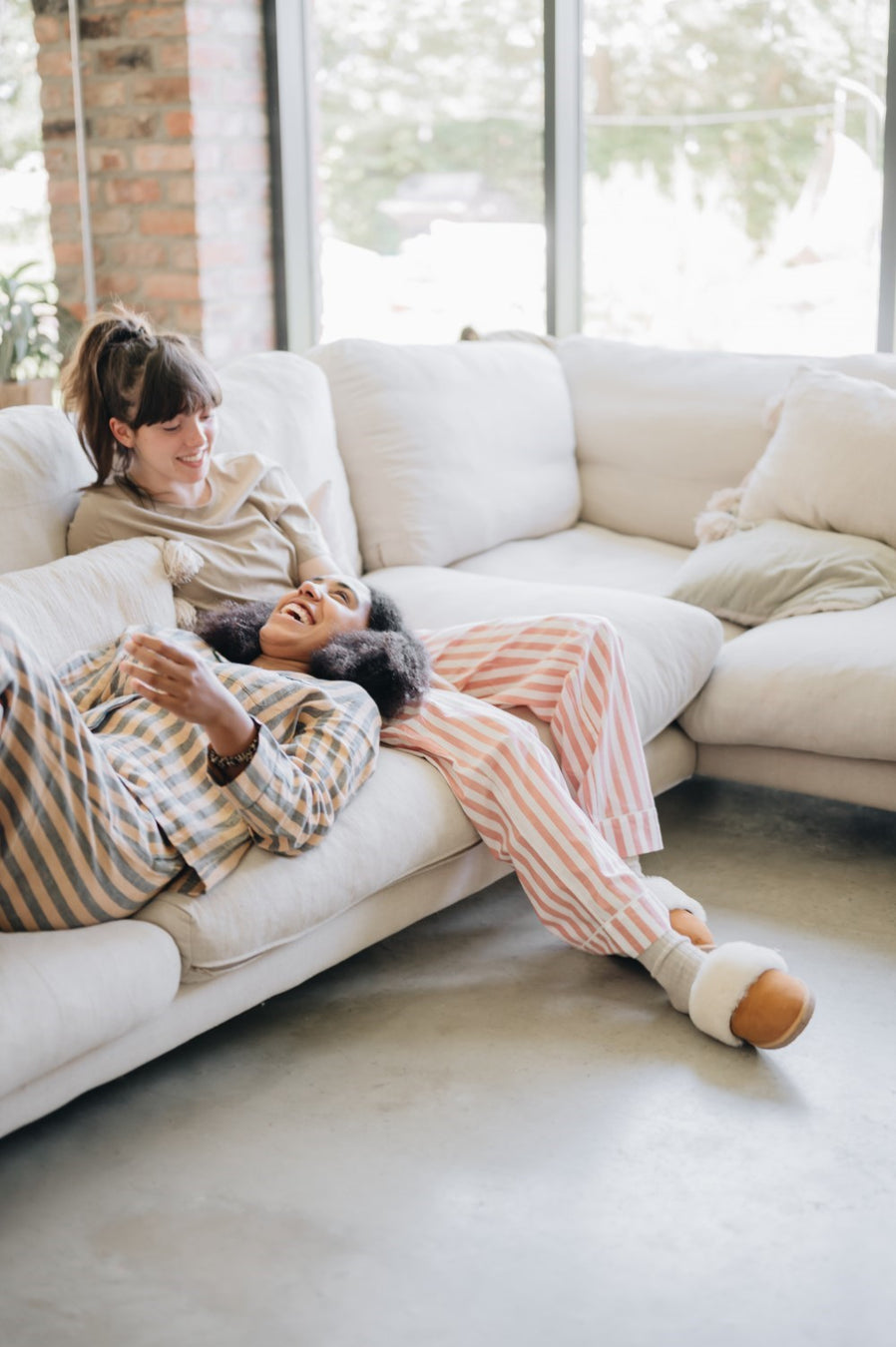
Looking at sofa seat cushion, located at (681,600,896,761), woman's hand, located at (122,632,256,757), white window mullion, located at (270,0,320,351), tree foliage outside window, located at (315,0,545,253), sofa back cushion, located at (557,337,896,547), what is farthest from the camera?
white window mullion, located at (270,0,320,351)

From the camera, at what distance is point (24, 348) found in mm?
3816

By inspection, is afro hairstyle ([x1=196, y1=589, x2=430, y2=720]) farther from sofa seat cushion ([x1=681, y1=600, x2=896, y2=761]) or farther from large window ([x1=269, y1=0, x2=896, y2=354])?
large window ([x1=269, y1=0, x2=896, y2=354])

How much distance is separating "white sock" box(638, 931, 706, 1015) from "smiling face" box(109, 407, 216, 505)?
1.04m

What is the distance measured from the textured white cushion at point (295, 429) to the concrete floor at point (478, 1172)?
3.00ft

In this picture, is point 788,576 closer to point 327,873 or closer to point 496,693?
point 496,693

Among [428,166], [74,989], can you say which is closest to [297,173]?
[428,166]

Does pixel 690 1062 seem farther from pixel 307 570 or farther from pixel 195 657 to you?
pixel 307 570

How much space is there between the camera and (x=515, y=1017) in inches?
82.9

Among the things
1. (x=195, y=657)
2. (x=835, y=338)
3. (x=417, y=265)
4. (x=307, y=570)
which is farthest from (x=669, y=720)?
(x=417, y=265)

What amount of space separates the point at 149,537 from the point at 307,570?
1.00 feet

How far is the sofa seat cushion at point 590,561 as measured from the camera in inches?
124

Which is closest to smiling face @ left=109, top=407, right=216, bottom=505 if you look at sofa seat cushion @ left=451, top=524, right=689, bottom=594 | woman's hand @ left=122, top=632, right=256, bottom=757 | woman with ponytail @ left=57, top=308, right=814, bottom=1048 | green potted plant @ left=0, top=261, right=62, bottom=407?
woman with ponytail @ left=57, top=308, right=814, bottom=1048

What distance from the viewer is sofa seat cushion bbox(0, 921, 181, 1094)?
1.59 meters

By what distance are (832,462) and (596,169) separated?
4.62 feet
